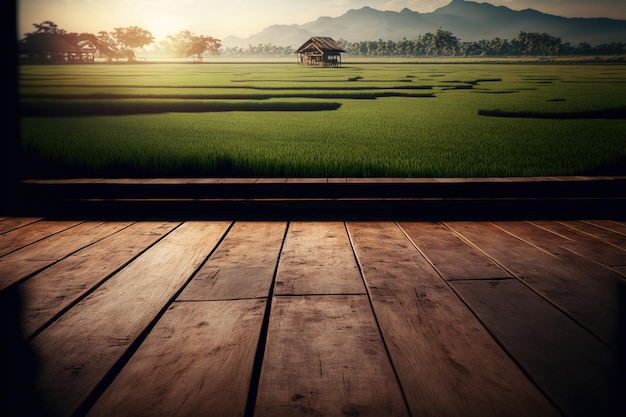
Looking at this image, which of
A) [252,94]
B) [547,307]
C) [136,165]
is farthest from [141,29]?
[547,307]

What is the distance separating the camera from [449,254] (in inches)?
104

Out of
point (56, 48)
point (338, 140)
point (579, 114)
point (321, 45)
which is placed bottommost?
point (338, 140)

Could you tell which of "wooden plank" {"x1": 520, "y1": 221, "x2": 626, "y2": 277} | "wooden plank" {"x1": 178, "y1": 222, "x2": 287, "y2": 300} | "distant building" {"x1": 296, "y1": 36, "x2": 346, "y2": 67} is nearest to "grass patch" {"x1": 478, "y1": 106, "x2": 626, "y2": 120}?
"wooden plank" {"x1": 520, "y1": 221, "x2": 626, "y2": 277}

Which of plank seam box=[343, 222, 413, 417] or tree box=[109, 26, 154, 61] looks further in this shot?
tree box=[109, 26, 154, 61]

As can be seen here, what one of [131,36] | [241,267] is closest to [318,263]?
[241,267]

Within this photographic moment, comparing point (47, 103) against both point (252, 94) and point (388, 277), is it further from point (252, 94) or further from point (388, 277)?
point (388, 277)

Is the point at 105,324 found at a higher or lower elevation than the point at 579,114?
lower

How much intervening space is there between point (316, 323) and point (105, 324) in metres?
0.89

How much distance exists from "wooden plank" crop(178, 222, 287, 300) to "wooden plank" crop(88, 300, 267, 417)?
6.5 inches

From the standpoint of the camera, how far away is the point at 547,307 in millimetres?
1930

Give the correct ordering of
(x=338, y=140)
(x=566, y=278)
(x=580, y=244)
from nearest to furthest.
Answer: (x=566, y=278) < (x=580, y=244) < (x=338, y=140)

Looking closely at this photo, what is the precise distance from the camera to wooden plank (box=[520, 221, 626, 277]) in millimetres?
2559

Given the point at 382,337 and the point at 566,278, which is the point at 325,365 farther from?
the point at 566,278

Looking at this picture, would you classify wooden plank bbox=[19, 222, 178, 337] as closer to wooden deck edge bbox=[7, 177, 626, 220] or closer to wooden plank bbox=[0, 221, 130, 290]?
wooden plank bbox=[0, 221, 130, 290]
